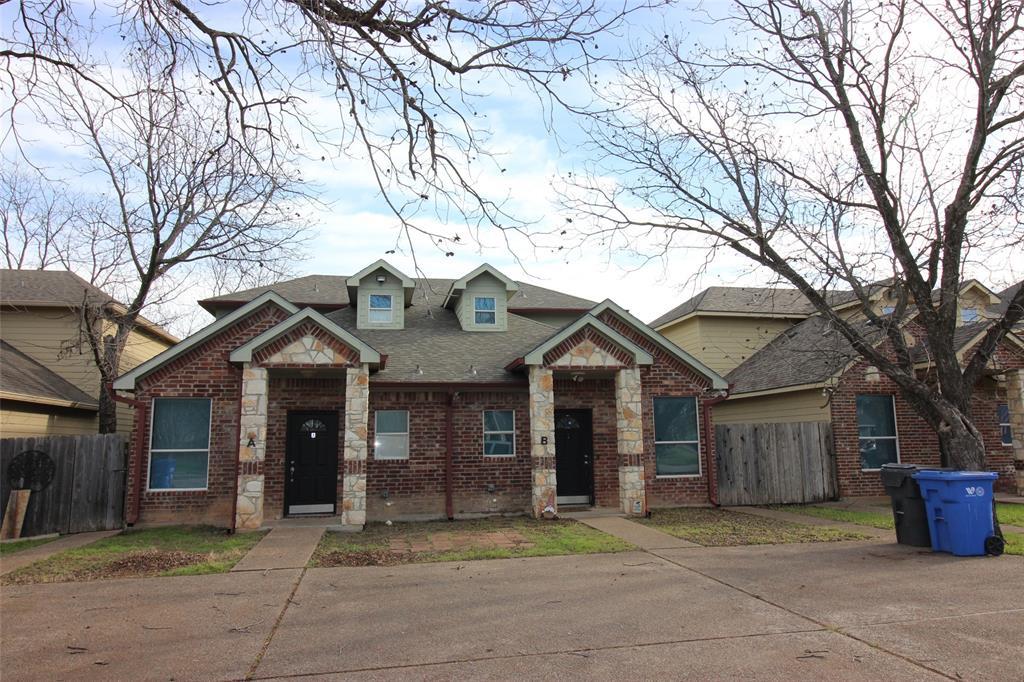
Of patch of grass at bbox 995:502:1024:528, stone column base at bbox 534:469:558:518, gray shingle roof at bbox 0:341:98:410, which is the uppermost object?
gray shingle roof at bbox 0:341:98:410

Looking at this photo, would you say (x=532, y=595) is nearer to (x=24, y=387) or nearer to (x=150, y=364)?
(x=150, y=364)

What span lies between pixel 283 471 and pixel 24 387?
6766mm

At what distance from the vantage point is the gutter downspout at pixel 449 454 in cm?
1413

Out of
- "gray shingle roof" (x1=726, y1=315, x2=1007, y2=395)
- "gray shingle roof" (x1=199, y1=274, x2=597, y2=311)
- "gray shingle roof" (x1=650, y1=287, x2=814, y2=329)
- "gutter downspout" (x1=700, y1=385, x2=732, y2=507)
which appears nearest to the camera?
"gutter downspout" (x1=700, y1=385, x2=732, y2=507)

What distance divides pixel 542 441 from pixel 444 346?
3.94m

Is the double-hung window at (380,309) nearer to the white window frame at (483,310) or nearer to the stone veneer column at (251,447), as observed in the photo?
the white window frame at (483,310)

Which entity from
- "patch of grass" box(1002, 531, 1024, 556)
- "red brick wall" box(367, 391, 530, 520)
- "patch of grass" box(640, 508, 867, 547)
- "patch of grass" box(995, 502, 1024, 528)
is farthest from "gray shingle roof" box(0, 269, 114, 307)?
"patch of grass" box(995, 502, 1024, 528)

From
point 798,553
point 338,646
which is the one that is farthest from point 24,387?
point 798,553

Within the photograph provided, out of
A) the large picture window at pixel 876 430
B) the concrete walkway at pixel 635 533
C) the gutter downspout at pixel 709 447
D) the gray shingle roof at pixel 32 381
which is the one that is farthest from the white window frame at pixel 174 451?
the large picture window at pixel 876 430

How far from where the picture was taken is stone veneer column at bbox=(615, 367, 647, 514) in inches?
540

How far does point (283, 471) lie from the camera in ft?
45.2

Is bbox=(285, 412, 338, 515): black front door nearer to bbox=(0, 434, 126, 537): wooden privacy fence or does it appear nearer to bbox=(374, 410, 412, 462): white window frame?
bbox=(374, 410, 412, 462): white window frame

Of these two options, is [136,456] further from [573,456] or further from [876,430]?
[876,430]

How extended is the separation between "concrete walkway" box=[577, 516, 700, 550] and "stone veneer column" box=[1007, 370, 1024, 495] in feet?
34.5
